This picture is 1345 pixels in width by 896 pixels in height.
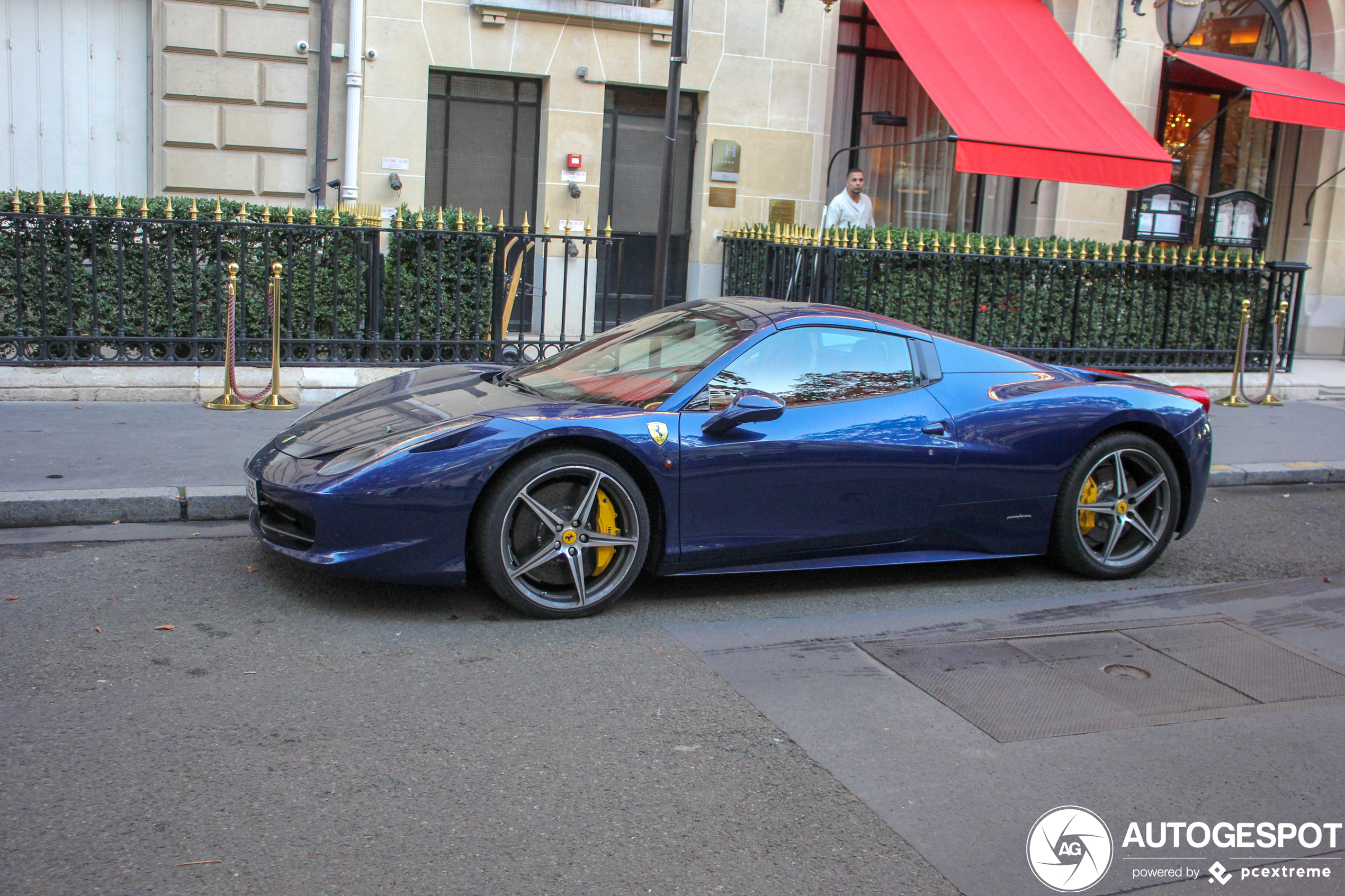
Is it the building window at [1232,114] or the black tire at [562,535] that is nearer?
the black tire at [562,535]

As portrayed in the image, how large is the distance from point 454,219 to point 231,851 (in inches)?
306

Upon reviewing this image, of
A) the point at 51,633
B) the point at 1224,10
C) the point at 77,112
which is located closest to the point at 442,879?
the point at 51,633

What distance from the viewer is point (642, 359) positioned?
5.74 metres

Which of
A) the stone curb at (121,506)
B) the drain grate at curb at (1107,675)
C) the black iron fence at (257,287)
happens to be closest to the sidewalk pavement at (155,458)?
the stone curb at (121,506)

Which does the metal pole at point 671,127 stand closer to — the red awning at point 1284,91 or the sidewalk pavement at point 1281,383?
the sidewalk pavement at point 1281,383

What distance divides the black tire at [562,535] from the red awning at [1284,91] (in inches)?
507

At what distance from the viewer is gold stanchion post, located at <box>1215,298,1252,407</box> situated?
12.5 m

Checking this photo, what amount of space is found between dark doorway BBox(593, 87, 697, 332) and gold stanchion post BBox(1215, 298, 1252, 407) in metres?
6.15

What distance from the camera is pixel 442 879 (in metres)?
3.01

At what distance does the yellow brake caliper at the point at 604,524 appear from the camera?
200 inches

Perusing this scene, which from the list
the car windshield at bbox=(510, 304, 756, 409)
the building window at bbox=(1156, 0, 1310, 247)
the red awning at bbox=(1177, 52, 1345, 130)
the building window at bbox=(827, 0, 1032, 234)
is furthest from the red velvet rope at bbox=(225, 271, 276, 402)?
the building window at bbox=(1156, 0, 1310, 247)

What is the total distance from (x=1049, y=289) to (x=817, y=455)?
25.6 ft

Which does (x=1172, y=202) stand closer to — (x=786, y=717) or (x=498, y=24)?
(x=498, y=24)

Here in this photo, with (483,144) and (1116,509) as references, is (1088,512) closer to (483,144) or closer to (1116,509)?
(1116,509)
